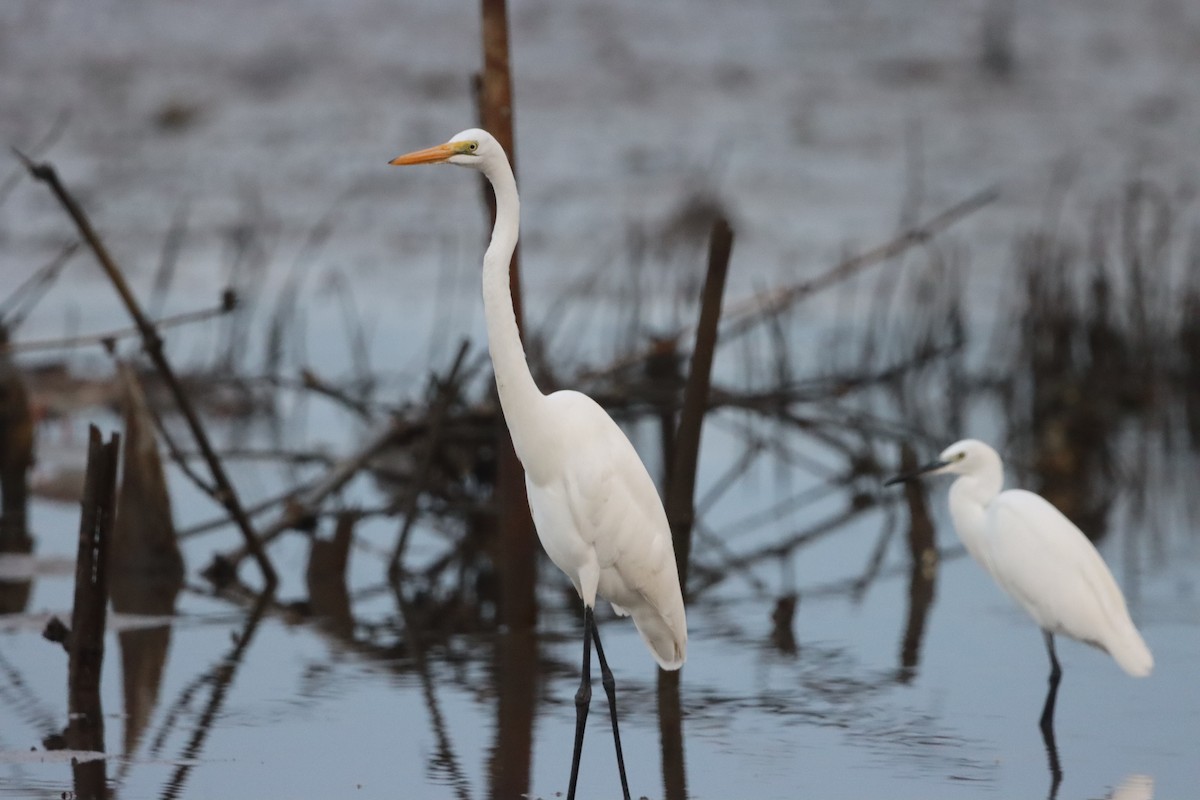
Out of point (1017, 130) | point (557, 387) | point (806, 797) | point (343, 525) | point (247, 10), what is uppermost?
point (247, 10)

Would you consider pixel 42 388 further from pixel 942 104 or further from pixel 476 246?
pixel 942 104

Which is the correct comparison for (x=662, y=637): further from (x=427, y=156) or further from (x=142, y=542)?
(x=142, y=542)

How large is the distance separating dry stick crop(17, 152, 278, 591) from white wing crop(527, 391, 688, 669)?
73.8 inches

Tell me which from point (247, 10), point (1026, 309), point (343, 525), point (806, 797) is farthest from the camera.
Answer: point (247, 10)

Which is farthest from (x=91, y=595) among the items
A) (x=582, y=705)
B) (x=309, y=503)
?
(x=309, y=503)

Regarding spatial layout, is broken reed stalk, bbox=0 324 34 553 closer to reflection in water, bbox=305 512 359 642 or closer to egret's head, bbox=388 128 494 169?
reflection in water, bbox=305 512 359 642

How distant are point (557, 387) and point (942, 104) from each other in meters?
13.5

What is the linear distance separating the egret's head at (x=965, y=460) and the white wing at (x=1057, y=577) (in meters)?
0.23

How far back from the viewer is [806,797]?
Answer: 3904 millimetres

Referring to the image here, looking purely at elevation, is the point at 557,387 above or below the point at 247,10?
below

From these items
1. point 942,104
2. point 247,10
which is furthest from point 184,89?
point 942,104

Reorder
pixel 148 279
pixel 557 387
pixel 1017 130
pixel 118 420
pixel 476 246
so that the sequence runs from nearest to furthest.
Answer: pixel 557 387 → pixel 118 420 → pixel 148 279 → pixel 476 246 → pixel 1017 130

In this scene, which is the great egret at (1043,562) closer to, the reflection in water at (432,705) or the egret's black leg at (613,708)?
the egret's black leg at (613,708)

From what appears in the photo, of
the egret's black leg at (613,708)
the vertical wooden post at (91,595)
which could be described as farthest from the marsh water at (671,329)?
the egret's black leg at (613,708)
